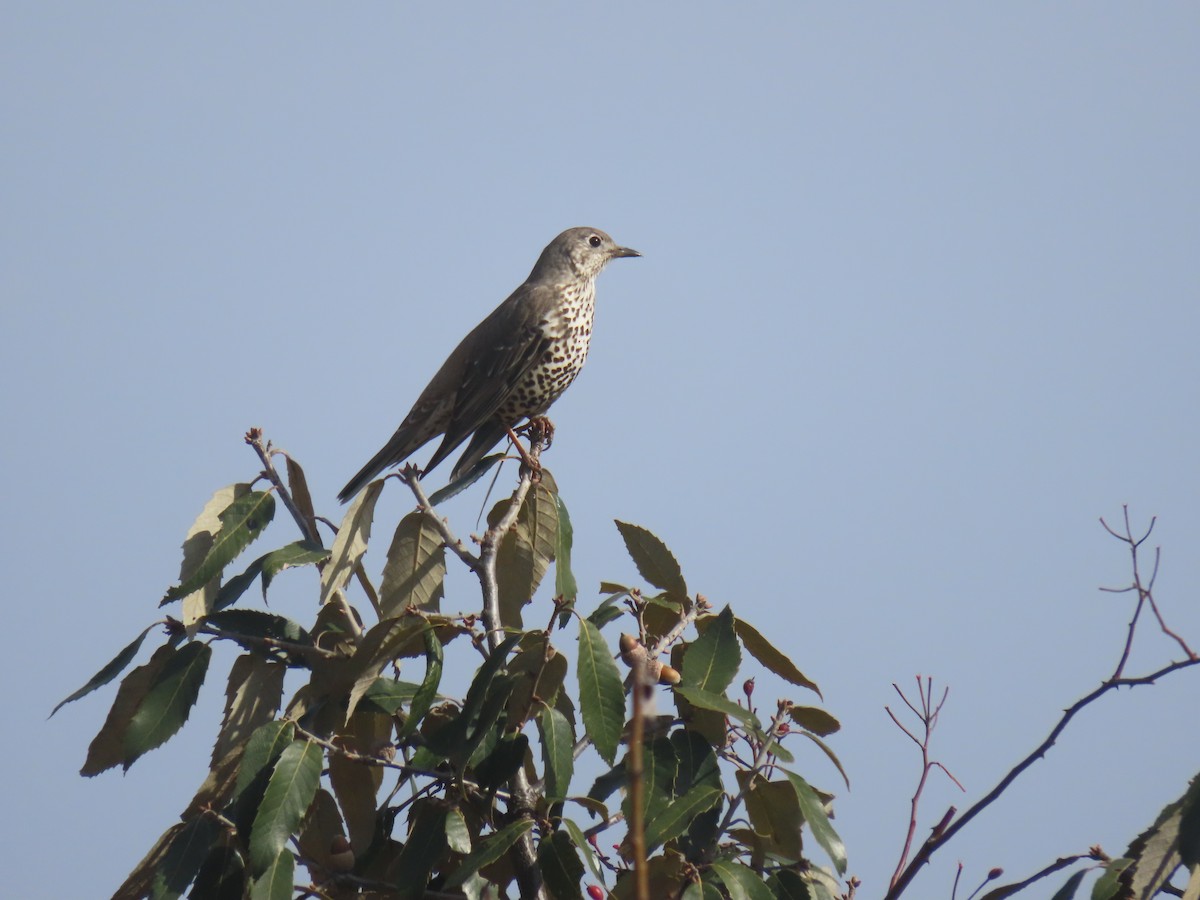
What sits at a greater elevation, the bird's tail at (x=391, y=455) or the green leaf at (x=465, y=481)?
the bird's tail at (x=391, y=455)

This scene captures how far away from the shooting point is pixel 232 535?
3789 mm

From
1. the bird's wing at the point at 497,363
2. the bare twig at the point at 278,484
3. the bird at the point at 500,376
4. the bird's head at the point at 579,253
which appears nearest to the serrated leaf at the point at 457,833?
the bare twig at the point at 278,484

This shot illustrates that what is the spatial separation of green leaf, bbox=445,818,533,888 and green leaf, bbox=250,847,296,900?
0.38 m

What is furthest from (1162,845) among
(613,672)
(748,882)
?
(613,672)

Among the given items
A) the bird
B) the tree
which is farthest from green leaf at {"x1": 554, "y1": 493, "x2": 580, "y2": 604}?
the bird

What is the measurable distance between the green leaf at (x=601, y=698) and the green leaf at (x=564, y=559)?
282 mm

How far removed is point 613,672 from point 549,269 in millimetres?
5038

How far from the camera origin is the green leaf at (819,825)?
3.10m

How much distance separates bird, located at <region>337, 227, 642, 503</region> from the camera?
6.88 meters

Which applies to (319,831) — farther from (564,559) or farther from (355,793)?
(564,559)

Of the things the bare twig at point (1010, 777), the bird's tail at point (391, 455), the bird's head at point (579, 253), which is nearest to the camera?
the bare twig at point (1010, 777)

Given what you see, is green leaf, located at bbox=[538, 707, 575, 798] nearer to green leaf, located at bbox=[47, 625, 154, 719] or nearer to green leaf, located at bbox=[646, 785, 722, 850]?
green leaf, located at bbox=[646, 785, 722, 850]

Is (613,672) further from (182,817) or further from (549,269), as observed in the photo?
(549,269)

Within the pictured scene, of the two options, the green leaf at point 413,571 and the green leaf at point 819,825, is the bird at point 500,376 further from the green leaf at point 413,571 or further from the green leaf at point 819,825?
the green leaf at point 819,825
